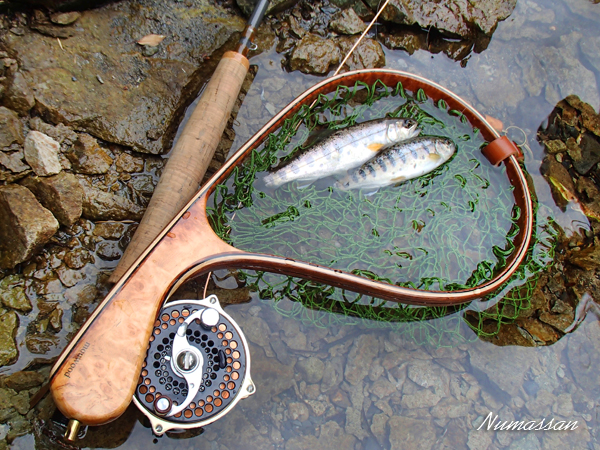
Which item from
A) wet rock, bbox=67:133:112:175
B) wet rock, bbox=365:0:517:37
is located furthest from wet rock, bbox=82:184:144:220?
wet rock, bbox=365:0:517:37

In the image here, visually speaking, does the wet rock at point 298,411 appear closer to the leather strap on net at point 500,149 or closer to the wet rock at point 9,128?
the leather strap on net at point 500,149

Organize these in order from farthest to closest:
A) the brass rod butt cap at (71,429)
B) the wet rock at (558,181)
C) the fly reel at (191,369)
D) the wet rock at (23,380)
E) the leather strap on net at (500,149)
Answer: the wet rock at (558,181), the leather strap on net at (500,149), the wet rock at (23,380), the fly reel at (191,369), the brass rod butt cap at (71,429)

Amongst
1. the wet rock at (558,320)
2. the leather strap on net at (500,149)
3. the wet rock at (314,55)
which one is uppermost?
A: the leather strap on net at (500,149)

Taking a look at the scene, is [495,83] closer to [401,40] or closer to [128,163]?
[401,40]

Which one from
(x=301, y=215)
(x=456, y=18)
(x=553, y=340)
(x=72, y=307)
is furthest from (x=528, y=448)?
(x=456, y=18)

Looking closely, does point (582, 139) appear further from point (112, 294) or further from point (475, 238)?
point (112, 294)

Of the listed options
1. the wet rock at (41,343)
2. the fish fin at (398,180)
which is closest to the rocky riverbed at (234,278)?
the wet rock at (41,343)

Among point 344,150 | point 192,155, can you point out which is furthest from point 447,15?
point 192,155
